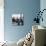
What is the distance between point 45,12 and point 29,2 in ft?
3.33

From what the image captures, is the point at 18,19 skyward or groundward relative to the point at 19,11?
groundward

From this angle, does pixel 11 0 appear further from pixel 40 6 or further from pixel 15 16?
pixel 40 6

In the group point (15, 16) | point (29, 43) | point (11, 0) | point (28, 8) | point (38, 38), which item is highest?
point (11, 0)

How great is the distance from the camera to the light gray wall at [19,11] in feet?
16.4

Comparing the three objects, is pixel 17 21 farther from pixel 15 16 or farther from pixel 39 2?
pixel 39 2

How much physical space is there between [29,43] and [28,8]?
2.22 m

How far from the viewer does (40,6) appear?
498cm

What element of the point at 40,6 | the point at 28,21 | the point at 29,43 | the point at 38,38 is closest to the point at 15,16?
the point at 28,21

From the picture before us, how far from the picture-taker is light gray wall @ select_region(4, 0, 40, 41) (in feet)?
16.4

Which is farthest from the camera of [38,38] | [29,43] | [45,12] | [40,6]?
[40,6]

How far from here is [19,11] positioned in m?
5.05

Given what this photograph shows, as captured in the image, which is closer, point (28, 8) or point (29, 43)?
point (29, 43)

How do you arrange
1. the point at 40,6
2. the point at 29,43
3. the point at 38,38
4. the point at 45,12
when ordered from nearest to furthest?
1. the point at 38,38
2. the point at 29,43
3. the point at 45,12
4. the point at 40,6

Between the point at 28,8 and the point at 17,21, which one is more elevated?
the point at 28,8
